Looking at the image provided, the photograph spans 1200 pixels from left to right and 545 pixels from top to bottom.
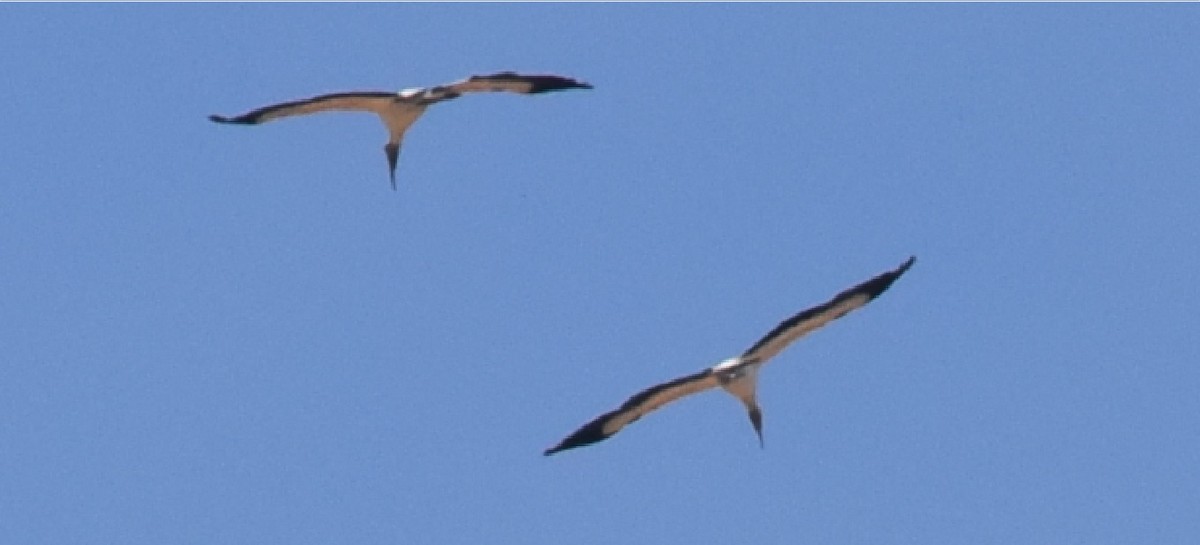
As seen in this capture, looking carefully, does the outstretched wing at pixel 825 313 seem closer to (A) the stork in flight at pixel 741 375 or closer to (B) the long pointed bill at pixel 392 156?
(A) the stork in flight at pixel 741 375

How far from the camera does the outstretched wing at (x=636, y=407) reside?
54.0 meters

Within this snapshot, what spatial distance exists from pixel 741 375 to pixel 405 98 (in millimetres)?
6688

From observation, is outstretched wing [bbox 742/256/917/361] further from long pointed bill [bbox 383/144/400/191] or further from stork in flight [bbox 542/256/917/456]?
long pointed bill [bbox 383/144/400/191]

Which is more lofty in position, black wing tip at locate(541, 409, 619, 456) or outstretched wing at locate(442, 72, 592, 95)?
outstretched wing at locate(442, 72, 592, 95)

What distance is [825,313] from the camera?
52219mm

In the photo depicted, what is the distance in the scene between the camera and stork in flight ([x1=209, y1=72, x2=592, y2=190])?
51906 mm

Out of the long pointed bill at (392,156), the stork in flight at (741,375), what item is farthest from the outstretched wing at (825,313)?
the long pointed bill at (392,156)

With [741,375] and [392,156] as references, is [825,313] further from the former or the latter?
[392,156]

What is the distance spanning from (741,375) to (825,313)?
2.37 metres

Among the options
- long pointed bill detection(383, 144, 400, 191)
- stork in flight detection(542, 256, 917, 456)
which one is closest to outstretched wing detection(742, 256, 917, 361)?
stork in flight detection(542, 256, 917, 456)

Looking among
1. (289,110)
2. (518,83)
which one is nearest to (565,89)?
(518,83)

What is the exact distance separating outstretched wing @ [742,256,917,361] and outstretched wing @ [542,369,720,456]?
54.9 inches

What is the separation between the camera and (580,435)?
180ft

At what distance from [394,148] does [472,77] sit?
17.3 ft
